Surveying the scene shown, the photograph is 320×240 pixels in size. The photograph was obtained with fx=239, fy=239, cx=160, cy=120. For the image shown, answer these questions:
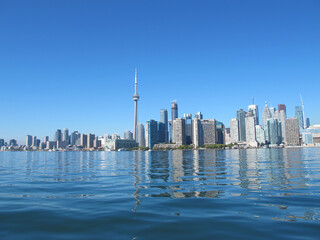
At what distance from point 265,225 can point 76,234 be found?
881cm

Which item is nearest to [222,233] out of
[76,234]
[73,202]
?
[76,234]

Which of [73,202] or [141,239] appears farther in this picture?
[73,202]

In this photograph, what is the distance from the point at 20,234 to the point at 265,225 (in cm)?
1144

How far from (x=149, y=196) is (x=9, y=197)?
11.3 meters

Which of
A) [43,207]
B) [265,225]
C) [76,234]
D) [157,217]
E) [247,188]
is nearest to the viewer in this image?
[76,234]

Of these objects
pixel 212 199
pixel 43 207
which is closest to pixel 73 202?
pixel 43 207

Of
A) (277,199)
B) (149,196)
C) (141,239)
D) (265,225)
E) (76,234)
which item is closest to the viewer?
(141,239)

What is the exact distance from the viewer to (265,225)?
37.6 ft

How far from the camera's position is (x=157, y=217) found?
13.0 m

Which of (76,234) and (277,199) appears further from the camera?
(277,199)

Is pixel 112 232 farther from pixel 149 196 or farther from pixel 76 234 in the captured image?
pixel 149 196

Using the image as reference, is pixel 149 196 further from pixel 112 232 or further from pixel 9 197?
pixel 9 197

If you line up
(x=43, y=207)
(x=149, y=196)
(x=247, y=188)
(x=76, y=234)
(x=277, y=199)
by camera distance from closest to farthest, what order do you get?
(x=76, y=234) → (x=43, y=207) → (x=277, y=199) → (x=149, y=196) → (x=247, y=188)

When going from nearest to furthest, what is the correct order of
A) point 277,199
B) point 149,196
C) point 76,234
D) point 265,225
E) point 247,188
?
point 76,234 → point 265,225 → point 277,199 → point 149,196 → point 247,188
